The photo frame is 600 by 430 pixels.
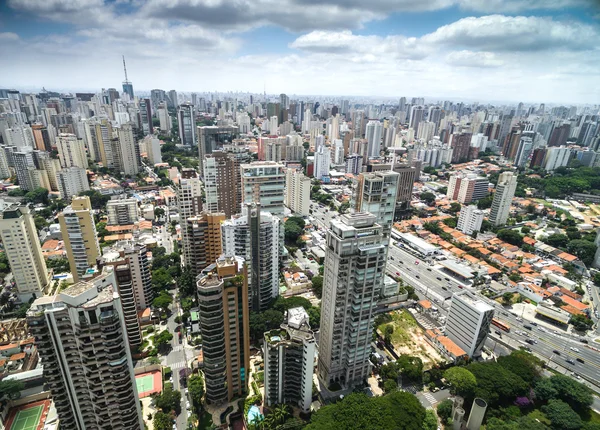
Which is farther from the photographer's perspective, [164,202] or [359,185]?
[164,202]

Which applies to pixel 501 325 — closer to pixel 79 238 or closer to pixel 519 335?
pixel 519 335

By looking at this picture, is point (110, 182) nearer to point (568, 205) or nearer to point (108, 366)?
point (108, 366)

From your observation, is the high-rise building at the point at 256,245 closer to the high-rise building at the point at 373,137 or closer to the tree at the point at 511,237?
the tree at the point at 511,237

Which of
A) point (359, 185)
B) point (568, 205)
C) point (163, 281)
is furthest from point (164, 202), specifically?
point (568, 205)

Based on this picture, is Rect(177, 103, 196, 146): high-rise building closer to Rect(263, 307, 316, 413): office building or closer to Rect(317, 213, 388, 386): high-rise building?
Rect(317, 213, 388, 386): high-rise building

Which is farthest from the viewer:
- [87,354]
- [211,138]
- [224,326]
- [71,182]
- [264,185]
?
[211,138]

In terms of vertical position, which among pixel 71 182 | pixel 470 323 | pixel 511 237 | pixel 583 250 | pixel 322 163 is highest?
pixel 322 163

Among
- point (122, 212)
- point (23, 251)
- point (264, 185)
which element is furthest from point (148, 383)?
point (122, 212)
